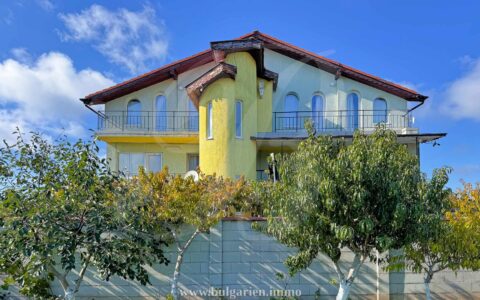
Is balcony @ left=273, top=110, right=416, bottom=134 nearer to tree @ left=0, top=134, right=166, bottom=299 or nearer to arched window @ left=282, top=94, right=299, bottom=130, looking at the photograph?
arched window @ left=282, top=94, right=299, bottom=130

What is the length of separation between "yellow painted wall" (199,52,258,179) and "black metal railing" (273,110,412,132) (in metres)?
2.95

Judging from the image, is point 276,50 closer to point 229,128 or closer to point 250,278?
point 229,128

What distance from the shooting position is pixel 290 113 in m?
17.2

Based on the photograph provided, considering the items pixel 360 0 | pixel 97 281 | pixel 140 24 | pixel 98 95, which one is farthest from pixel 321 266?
pixel 98 95

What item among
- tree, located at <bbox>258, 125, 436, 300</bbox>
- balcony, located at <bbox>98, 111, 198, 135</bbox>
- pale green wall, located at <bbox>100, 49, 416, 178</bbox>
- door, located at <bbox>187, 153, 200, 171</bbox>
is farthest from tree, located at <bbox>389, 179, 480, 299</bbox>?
balcony, located at <bbox>98, 111, 198, 135</bbox>

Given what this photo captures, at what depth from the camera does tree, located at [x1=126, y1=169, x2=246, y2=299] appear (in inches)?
318

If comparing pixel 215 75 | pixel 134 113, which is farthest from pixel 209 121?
pixel 134 113

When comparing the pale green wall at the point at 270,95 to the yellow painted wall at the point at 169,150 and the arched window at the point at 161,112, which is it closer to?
the yellow painted wall at the point at 169,150

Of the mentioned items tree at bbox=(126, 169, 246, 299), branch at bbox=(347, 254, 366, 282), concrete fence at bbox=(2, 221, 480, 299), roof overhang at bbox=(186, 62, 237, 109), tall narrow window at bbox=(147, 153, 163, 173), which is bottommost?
concrete fence at bbox=(2, 221, 480, 299)

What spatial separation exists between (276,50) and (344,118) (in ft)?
15.6

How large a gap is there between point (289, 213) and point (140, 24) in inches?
387

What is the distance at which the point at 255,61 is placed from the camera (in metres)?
15.1

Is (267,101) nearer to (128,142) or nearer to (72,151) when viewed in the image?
(128,142)

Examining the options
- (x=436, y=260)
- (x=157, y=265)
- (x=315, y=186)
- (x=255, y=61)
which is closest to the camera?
(x=315, y=186)
